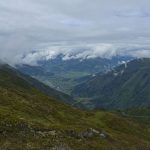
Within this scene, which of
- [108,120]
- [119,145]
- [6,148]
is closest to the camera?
[6,148]

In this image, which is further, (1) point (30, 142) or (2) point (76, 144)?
(2) point (76, 144)

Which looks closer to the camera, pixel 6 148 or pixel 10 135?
pixel 6 148

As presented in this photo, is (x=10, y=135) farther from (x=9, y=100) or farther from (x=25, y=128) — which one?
(x=9, y=100)

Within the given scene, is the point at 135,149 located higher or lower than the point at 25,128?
lower

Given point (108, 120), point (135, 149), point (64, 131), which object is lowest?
point (108, 120)

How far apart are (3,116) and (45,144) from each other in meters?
15.2

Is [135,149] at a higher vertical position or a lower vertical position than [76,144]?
lower

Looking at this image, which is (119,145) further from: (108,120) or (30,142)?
(108,120)

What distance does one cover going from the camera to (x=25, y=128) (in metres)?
64.1

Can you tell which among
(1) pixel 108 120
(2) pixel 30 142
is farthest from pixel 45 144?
(1) pixel 108 120

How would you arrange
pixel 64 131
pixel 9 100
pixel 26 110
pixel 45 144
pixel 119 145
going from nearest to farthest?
1. pixel 45 144
2. pixel 64 131
3. pixel 119 145
4. pixel 26 110
5. pixel 9 100

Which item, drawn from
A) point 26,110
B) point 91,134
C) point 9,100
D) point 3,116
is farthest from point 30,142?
point 9,100

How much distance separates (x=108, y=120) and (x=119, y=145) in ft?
286

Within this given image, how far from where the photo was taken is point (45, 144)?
2110 inches
